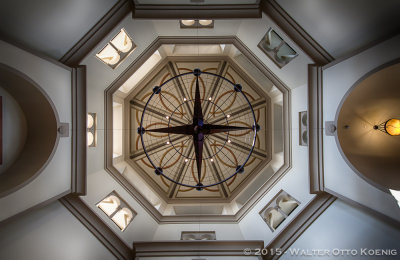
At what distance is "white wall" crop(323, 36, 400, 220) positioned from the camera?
484 centimetres

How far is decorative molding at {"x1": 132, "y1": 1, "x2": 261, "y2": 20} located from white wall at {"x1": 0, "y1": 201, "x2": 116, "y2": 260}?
5.52 meters

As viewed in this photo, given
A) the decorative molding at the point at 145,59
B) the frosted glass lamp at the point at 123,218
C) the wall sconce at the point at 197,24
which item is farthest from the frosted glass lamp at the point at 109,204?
the wall sconce at the point at 197,24

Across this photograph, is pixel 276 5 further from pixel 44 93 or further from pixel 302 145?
pixel 44 93

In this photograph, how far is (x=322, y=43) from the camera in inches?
233

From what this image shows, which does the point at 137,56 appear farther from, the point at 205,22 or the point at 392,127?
the point at 392,127

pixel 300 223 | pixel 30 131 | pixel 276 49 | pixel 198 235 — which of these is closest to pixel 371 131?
pixel 300 223

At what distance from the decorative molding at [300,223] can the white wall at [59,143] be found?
19.5 feet

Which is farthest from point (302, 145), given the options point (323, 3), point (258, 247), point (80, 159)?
point (80, 159)

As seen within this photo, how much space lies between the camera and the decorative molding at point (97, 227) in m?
6.41

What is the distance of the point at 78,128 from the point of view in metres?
6.30

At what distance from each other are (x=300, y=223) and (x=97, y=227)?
566 cm

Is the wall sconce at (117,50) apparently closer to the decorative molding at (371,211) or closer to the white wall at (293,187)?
the white wall at (293,187)

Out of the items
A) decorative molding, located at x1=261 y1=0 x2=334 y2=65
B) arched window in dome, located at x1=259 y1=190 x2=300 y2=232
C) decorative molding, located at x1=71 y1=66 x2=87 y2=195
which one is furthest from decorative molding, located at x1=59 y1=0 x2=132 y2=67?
arched window in dome, located at x1=259 y1=190 x2=300 y2=232

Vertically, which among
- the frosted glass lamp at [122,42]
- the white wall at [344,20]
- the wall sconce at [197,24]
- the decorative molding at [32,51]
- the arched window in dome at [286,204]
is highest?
the wall sconce at [197,24]
